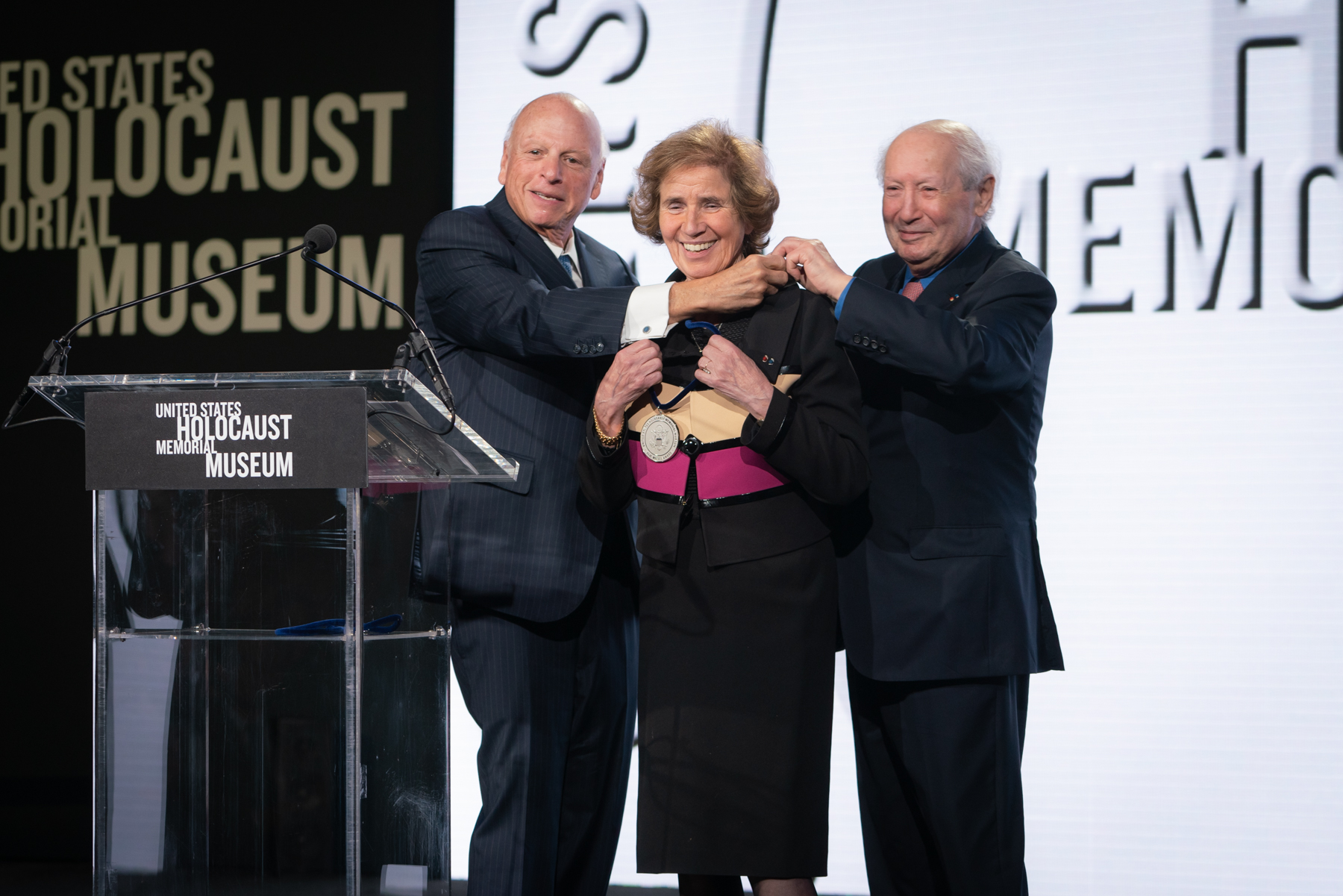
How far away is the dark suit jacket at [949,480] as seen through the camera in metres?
1.99

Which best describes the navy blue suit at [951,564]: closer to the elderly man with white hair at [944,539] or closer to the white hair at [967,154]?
the elderly man with white hair at [944,539]

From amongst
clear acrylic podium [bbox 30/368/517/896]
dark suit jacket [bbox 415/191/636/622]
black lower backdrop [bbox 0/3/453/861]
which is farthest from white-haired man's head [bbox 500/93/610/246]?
black lower backdrop [bbox 0/3/453/861]

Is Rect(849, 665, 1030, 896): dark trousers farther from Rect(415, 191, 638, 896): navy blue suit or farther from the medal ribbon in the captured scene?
the medal ribbon

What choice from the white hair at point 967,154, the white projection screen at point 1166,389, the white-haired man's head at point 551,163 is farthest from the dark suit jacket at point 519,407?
the white projection screen at point 1166,389

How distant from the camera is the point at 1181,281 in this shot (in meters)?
3.21

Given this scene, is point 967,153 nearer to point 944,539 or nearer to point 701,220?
point 701,220

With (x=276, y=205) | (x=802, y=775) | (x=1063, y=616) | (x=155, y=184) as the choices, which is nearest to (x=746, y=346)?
(x=802, y=775)

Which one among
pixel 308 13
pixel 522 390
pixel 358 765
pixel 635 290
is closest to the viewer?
pixel 358 765

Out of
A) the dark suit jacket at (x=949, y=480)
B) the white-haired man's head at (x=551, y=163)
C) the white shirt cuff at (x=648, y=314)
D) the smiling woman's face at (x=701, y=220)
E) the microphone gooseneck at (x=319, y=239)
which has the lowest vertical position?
the dark suit jacket at (x=949, y=480)

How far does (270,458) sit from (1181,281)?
2.53 metres

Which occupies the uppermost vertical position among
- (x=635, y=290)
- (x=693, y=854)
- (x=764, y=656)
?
(x=635, y=290)

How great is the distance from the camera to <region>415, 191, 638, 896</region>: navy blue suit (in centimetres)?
207

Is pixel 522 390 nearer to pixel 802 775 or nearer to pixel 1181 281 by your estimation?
pixel 802 775

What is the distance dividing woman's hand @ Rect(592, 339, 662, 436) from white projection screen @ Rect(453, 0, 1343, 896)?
1.64 m
